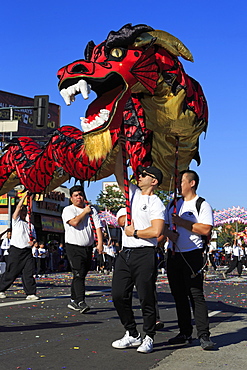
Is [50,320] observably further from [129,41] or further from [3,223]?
[3,223]

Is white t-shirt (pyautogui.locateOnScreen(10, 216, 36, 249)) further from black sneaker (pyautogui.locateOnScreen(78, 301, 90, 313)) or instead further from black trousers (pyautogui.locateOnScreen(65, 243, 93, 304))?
black sneaker (pyautogui.locateOnScreen(78, 301, 90, 313))

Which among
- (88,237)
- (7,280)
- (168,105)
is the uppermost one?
(168,105)

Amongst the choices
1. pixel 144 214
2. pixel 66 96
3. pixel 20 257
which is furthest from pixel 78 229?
pixel 144 214

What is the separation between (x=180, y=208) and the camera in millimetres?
6102

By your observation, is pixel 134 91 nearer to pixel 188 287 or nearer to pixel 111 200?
pixel 188 287

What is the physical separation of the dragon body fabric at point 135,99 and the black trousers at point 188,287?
1.55 m

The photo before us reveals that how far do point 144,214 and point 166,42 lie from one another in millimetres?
2581

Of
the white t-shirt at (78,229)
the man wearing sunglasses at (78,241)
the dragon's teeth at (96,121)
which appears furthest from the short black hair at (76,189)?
the dragon's teeth at (96,121)

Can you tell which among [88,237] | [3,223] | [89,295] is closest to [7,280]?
[89,295]

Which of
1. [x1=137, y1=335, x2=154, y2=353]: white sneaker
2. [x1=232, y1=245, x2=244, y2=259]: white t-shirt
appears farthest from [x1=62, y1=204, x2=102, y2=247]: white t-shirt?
[x1=232, y1=245, x2=244, y2=259]: white t-shirt

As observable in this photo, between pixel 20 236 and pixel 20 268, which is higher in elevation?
pixel 20 236

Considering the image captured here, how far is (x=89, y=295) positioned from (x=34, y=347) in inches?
270

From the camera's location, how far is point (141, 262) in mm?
5543

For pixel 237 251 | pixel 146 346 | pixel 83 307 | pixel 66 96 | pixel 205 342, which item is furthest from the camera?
pixel 237 251
